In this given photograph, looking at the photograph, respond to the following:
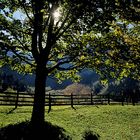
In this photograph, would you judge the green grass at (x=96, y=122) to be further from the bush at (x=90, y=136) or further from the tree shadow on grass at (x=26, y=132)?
the tree shadow on grass at (x=26, y=132)

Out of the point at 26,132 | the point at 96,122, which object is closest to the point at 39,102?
the point at 26,132

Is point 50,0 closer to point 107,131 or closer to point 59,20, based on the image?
point 59,20

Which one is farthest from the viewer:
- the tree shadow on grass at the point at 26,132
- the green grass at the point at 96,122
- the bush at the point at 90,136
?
the green grass at the point at 96,122

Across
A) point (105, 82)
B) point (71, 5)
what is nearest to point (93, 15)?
point (71, 5)

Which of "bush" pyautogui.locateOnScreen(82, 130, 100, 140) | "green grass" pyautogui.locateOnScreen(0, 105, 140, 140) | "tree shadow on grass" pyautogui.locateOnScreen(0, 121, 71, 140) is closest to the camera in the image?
"tree shadow on grass" pyautogui.locateOnScreen(0, 121, 71, 140)

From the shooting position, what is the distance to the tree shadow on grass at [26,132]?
22.9 m

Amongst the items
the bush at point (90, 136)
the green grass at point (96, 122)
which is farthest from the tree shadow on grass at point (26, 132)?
the bush at point (90, 136)

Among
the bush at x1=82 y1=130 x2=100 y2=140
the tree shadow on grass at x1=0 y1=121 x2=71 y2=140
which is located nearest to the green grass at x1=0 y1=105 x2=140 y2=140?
the bush at x1=82 y1=130 x2=100 y2=140

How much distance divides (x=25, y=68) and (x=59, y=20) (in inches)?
282

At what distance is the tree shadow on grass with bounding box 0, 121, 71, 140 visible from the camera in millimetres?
22875

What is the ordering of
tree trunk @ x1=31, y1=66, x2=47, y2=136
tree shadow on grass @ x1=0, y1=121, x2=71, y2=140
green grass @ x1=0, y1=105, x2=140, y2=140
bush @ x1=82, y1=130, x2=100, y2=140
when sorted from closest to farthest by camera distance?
tree shadow on grass @ x1=0, y1=121, x2=71, y2=140 < bush @ x1=82, y1=130, x2=100, y2=140 < tree trunk @ x1=31, y1=66, x2=47, y2=136 < green grass @ x1=0, y1=105, x2=140, y2=140

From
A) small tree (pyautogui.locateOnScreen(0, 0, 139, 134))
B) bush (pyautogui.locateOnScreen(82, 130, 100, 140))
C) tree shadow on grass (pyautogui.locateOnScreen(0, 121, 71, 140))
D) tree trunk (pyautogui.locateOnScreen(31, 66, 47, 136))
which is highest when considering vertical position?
small tree (pyautogui.locateOnScreen(0, 0, 139, 134))

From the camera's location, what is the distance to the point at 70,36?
28172 mm

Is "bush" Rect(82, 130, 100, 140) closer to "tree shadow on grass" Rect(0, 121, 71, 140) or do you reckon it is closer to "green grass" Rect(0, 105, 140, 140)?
"green grass" Rect(0, 105, 140, 140)
